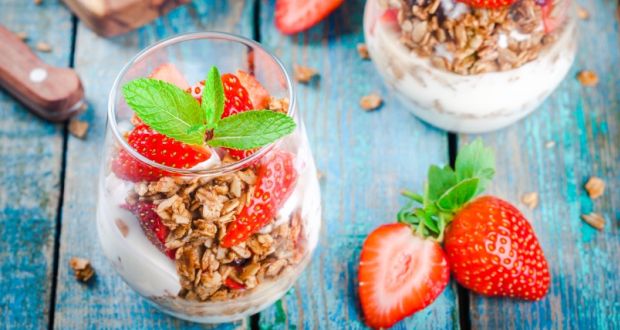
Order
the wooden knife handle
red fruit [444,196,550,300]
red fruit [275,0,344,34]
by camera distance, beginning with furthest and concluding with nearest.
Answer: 1. red fruit [275,0,344,34]
2. the wooden knife handle
3. red fruit [444,196,550,300]

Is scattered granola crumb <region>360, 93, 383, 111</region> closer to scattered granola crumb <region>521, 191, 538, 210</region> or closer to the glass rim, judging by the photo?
scattered granola crumb <region>521, 191, 538, 210</region>

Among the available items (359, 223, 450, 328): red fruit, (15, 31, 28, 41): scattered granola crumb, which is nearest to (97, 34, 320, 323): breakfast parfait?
(359, 223, 450, 328): red fruit

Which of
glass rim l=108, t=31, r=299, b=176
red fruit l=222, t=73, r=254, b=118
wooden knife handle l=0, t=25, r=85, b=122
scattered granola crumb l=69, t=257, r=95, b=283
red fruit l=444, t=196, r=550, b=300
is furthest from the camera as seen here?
wooden knife handle l=0, t=25, r=85, b=122

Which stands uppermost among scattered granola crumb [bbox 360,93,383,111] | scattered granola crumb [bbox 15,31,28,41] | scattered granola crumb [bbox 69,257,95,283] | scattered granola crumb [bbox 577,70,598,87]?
scattered granola crumb [bbox 577,70,598,87]

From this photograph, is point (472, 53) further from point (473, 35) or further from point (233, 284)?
point (233, 284)

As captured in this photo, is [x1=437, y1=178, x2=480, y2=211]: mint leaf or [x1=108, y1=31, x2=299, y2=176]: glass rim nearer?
[x1=108, y1=31, x2=299, y2=176]: glass rim

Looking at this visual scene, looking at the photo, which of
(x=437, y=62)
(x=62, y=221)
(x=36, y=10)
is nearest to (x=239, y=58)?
(x=437, y=62)

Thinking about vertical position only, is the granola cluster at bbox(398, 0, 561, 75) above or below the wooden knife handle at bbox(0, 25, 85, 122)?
above
